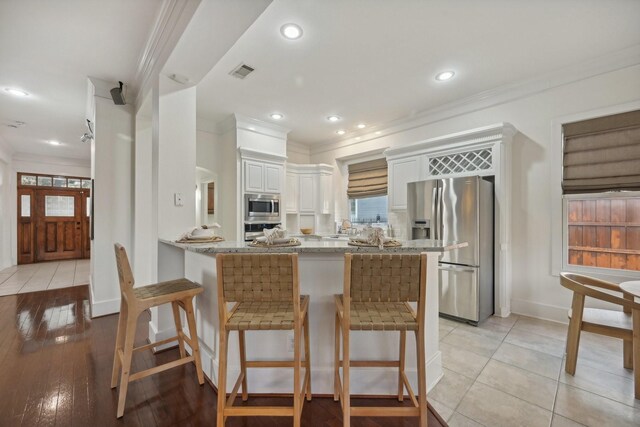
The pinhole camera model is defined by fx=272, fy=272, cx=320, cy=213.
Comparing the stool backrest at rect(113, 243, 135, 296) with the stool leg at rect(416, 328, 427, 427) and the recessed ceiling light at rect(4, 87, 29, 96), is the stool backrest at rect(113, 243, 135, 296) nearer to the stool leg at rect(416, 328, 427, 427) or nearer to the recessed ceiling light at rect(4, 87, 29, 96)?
the stool leg at rect(416, 328, 427, 427)

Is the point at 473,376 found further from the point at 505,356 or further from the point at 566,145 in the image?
the point at 566,145

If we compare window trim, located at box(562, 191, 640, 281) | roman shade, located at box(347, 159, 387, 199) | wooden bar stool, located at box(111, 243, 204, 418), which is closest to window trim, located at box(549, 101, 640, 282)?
window trim, located at box(562, 191, 640, 281)

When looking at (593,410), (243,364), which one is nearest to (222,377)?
(243,364)

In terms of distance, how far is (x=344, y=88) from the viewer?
336cm

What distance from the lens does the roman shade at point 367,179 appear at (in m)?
4.91

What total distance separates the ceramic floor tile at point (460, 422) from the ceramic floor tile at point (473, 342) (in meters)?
0.93

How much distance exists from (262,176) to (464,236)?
3.08m

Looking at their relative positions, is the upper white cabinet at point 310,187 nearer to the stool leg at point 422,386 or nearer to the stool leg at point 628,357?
the stool leg at point 422,386

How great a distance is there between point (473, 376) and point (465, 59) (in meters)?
2.89

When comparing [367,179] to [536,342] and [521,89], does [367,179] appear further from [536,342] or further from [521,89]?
[536,342]

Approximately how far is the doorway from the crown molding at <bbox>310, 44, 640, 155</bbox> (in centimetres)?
831

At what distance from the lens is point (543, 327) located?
2920 mm

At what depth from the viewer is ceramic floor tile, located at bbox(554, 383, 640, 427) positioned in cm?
158

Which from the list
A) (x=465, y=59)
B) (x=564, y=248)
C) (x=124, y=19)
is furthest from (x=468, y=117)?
(x=124, y=19)
